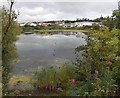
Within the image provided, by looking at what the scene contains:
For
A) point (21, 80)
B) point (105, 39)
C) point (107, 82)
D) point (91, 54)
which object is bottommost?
point (21, 80)

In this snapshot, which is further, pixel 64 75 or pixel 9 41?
pixel 9 41

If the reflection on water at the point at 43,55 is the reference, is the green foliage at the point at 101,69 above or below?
above

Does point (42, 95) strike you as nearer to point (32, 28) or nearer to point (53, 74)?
point (53, 74)

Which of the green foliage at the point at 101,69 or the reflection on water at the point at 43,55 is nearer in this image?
the green foliage at the point at 101,69

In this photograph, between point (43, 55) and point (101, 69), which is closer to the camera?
point (101, 69)

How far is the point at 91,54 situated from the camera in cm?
711

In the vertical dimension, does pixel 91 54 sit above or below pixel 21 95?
above

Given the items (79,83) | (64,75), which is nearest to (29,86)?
(64,75)

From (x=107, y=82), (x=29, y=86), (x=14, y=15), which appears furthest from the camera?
(x=29, y=86)

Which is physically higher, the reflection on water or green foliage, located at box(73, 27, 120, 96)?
green foliage, located at box(73, 27, 120, 96)

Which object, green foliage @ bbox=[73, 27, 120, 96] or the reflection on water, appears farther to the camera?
the reflection on water

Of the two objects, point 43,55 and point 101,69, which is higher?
point 101,69

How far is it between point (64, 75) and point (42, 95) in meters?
1.46

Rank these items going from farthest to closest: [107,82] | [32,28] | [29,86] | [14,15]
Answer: [32,28] → [29,86] → [14,15] → [107,82]
